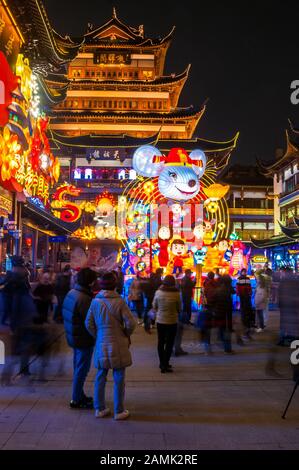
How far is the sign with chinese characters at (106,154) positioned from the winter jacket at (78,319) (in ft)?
115

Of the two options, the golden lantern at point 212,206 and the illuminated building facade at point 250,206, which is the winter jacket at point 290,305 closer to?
the golden lantern at point 212,206

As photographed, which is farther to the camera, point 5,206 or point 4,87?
point 5,206

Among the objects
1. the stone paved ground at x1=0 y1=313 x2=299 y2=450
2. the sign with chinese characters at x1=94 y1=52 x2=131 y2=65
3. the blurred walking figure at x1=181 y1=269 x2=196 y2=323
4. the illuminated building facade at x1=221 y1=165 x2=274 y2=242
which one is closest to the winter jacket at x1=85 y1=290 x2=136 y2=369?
the stone paved ground at x1=0 y1=313 x2=299 y2=450

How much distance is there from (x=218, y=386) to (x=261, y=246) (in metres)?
31.2

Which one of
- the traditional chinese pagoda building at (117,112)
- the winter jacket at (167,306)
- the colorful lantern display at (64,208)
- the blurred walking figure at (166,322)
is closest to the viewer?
the blurred walking figure at (166,322)

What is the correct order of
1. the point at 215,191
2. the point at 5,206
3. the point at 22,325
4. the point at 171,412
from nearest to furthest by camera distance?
the point at 171,412
the point at 22,325
the point at 5,206
the point at 215,191

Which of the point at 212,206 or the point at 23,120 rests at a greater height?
the point at 23,120

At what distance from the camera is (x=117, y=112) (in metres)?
43.7

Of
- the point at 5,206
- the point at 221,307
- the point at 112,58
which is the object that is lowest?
the point at 221,307

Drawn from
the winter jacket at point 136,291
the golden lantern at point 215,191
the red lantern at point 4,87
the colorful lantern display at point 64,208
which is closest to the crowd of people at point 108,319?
the winter jacket at point 136,291

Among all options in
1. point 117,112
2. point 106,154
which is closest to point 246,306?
point 106,154

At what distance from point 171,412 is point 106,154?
35.9 meters

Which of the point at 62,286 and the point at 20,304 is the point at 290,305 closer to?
the point at 20,304

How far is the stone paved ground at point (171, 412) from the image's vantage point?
436 cm
